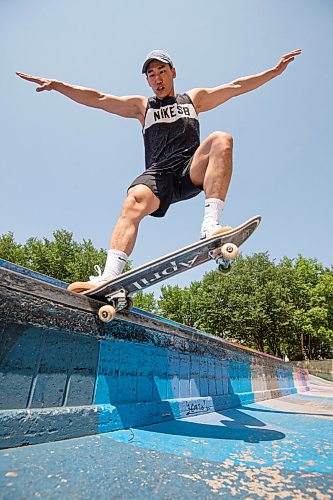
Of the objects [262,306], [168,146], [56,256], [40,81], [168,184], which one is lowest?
[168,184]

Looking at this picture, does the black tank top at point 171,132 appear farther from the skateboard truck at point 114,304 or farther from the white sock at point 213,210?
the skateboard truck at point 114,304

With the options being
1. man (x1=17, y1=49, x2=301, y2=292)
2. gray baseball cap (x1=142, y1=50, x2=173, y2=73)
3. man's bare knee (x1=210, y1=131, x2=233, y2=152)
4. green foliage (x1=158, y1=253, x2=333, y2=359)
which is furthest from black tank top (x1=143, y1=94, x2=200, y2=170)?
green foliage (x1=158, y1=253, x2=333, y2=359)

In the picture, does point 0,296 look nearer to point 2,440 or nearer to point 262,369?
point 2,440

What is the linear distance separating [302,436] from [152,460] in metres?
1.67

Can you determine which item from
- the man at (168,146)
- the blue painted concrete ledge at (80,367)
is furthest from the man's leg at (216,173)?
the blue painted concrete ledge at (80,367)

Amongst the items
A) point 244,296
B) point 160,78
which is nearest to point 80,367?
point 160,78

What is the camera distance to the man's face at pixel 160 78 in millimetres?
3383

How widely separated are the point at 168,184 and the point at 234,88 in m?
1.50

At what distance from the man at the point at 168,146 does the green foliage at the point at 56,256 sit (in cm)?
2656

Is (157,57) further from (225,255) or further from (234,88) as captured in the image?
(225,255)

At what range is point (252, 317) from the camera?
33281mm

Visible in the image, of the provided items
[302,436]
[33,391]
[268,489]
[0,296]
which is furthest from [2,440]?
[302,436]

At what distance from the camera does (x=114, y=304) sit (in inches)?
102

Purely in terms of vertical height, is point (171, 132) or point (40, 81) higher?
point (40, 81)
